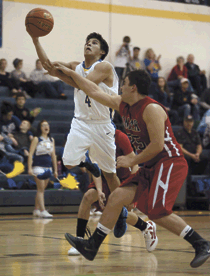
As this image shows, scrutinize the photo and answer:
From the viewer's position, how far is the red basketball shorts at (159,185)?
3.23 metres

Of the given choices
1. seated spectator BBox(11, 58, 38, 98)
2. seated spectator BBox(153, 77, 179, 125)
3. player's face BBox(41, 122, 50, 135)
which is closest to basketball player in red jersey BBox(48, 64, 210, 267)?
player's face BBox(41, 122, 50, 135)

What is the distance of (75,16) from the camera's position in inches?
492

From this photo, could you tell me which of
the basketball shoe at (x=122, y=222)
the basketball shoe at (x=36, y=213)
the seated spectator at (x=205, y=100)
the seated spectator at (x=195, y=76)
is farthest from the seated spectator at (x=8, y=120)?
the seated spectator at (x=195, y=76)

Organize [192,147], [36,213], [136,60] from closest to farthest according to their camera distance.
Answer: [36,213]
[192,147]
[136,60]

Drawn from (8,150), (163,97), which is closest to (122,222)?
(8,150)

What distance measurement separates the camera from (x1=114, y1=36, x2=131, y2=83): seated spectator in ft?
38.6

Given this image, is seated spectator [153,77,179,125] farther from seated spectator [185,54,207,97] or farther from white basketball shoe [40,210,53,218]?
white basketball shoe [40,210,53,218]

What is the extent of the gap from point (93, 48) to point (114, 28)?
8836mm

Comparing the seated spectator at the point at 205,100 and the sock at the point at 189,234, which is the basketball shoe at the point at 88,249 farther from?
the seated spectator at the point at 205,100

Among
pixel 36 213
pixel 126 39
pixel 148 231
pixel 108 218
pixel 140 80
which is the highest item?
pixel 126 39

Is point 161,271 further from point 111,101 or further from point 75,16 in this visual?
point 75,16

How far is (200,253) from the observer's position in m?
3.23

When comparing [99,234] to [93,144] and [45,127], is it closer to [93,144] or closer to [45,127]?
[93,144]

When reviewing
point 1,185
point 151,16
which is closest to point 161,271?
point 1,185
